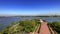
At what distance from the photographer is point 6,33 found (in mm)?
10031

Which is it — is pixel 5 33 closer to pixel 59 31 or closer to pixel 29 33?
pixel 29 33

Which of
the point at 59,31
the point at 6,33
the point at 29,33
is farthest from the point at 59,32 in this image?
the point at 6,33

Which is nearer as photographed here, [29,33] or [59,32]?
[29,33]

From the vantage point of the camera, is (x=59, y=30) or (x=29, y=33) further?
(x=59, y=30)

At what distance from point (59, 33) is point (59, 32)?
376 mm

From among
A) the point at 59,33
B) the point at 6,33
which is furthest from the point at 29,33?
the point at 59,33

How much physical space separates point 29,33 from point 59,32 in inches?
124

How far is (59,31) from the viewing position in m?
10.7

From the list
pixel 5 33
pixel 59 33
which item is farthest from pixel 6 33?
pixel 59 33

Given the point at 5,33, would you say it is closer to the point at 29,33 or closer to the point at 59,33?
the point at 29,33

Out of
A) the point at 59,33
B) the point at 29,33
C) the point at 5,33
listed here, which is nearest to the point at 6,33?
the point at 5,33

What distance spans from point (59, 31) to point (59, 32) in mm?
209

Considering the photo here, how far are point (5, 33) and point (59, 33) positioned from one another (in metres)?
5.28

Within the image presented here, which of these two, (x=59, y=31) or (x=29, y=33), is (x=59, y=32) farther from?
(x=29, y=33)
